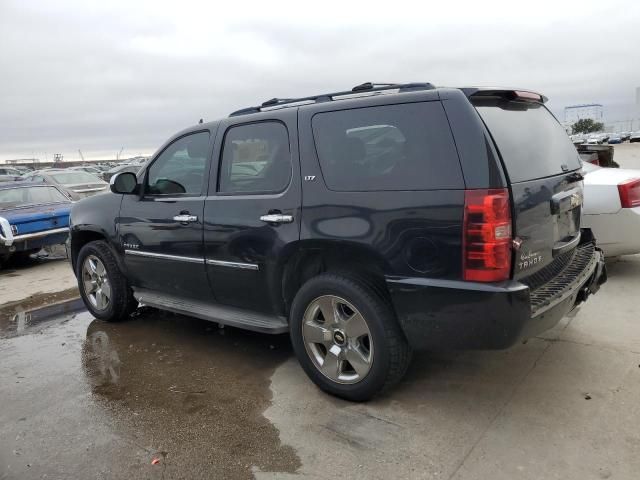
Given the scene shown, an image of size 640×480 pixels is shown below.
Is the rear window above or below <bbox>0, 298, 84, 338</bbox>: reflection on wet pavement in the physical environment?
above

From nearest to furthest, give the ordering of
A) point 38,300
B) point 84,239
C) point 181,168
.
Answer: point 181,168 < point 84,239 < point 38,300

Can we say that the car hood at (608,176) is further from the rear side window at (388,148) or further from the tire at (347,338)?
the tire at (347,338)

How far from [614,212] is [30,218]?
8751 mm

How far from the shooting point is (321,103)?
143 inches

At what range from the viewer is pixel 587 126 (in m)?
77.1

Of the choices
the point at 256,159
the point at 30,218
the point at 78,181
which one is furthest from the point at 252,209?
the point at 78,181

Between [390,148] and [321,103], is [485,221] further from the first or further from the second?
[321,103]

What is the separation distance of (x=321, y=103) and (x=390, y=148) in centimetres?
70

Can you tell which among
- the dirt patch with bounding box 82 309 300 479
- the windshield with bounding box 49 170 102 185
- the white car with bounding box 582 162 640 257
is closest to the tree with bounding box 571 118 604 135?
the windshield with bounding box 49 170 102 185

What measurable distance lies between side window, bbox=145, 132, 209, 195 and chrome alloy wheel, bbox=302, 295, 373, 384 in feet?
4.94

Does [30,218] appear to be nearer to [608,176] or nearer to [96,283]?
[96,283]

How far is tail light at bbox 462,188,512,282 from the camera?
2.79m

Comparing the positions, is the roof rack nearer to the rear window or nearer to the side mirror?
the rear window

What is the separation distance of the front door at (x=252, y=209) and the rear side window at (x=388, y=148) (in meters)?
0.30
